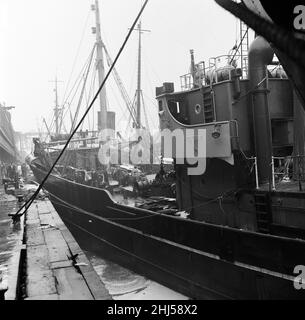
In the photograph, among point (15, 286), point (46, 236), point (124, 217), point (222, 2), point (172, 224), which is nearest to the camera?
point (222, 2)

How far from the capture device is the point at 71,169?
24.8 m

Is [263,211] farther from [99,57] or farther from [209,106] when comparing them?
[99,57]

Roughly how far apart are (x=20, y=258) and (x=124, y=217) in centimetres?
619

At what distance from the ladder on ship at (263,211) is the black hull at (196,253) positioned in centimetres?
97

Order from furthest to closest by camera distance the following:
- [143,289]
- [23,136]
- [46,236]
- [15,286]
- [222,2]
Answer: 1. [23,136]
2. [143,289]
3. [46,236]
4. [15,286]
5. [222,2]

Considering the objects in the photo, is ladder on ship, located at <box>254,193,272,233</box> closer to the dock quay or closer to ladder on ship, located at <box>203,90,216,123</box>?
ladder on ship, located at <box>203,90,216,123</box>

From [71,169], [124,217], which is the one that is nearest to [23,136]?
[71,169]

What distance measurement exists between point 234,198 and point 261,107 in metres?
2.47

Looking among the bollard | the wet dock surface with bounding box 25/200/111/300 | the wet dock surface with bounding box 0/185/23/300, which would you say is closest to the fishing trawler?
the wet dock surface with bounding box 25/200/111/300

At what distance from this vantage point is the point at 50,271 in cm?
646

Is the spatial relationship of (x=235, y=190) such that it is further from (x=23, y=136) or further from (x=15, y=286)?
(x=23, y=136)

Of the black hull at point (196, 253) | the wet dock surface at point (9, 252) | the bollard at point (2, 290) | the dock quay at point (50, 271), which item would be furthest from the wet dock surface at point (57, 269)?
the black hull at point (196, 253)

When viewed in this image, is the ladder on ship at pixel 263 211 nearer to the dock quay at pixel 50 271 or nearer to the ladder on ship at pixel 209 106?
the ladder on ship at pixel 209 106
